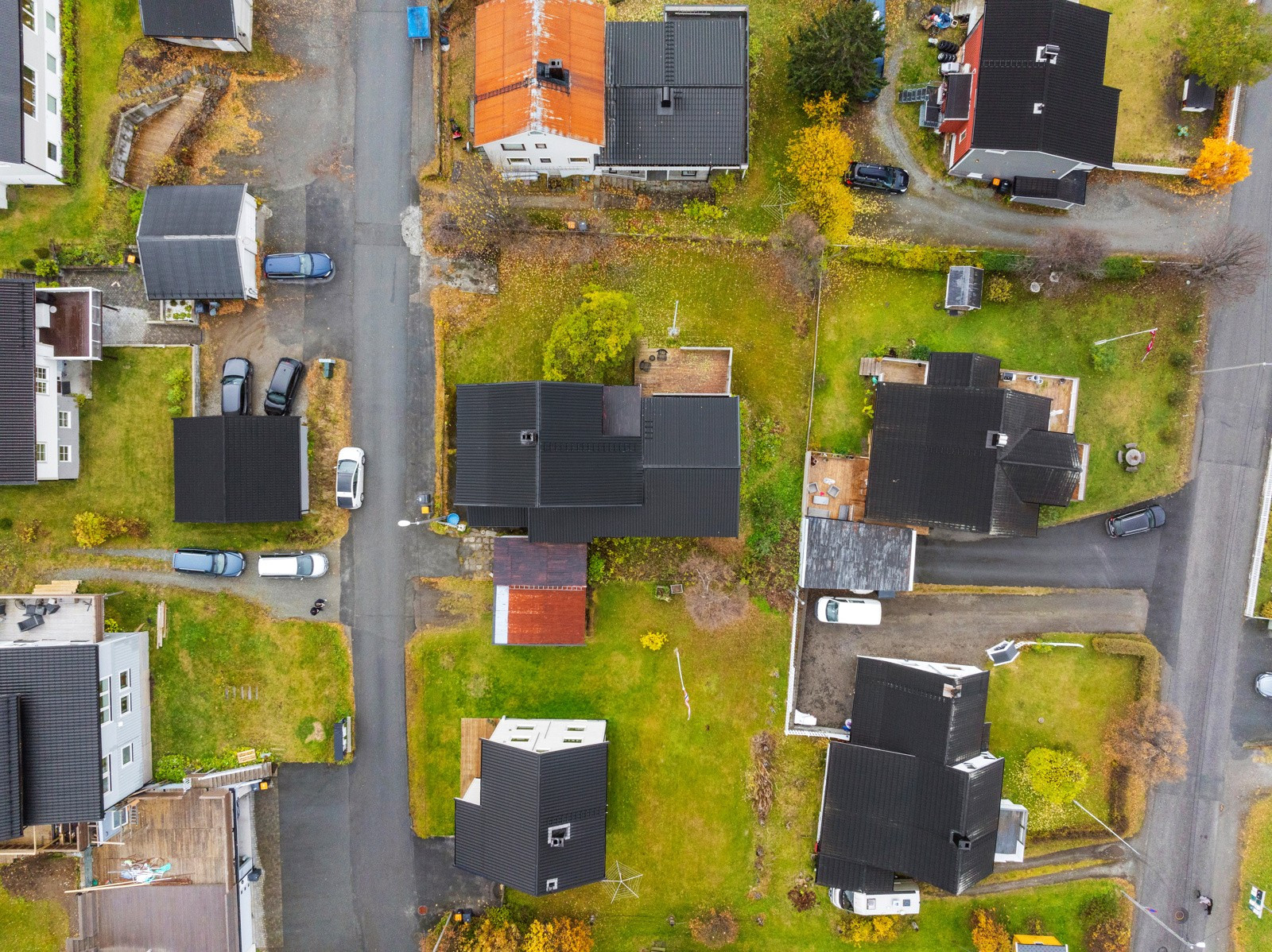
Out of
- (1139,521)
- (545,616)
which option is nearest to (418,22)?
(545,616)

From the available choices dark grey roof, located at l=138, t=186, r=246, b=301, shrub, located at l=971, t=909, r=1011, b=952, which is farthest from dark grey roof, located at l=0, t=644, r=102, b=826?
shrub, located at l=971, t=909, r=1011, b=952

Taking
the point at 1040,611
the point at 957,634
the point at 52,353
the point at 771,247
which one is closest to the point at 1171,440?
the point at 1040,611

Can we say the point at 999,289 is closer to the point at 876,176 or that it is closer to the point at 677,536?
the point at 876,176

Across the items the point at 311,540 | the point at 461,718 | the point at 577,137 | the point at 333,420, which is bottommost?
the point at 461,718

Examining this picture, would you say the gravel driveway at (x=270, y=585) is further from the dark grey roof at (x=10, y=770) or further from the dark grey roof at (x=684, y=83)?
the dark grey roof at (x=684, y=83)

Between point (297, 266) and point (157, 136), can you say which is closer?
point (297, 266)

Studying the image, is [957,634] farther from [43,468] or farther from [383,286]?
[43,468]

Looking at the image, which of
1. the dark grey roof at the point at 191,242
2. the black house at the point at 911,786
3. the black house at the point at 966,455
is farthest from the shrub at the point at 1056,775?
the dark grey roof at the point at 191,242
